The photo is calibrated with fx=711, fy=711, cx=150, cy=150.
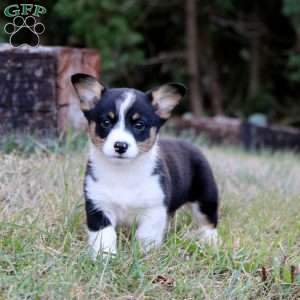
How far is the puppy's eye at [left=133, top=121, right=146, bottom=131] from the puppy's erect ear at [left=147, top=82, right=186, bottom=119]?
23 centimetres

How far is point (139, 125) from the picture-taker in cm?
398

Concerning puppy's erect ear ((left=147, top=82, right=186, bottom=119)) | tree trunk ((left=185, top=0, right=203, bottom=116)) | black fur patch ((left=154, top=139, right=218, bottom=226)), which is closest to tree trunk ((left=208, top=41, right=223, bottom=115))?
tree trunk ((left=185, top=0, right=203, bottom=116))

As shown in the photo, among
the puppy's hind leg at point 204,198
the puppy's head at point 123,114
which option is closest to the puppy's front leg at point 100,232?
the puppy's head at point 123,114

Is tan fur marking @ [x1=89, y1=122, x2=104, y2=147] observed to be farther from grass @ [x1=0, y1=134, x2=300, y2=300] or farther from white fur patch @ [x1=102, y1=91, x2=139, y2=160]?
grass @ [x1=0, y1=134, x2=300, y2=300]

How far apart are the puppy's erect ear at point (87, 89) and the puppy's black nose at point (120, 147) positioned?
43 centimetres

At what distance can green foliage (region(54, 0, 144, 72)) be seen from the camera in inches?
430

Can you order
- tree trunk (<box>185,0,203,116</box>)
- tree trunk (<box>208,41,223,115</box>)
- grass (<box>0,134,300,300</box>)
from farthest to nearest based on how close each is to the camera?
tree trunk (<box>208,41,223,115</box>), tree trunk (<box>185,0,203,116</box>), grass (<box>0,134,300,300</box>)

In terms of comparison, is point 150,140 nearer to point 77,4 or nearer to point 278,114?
point 77,4

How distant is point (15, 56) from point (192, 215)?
2.23 metres

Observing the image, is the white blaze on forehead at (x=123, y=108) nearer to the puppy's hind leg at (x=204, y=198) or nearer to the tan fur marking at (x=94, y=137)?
the tan fur marking at (x=94, y=137)

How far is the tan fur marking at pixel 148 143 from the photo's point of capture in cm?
404

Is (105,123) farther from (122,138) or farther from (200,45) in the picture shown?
(200,45)

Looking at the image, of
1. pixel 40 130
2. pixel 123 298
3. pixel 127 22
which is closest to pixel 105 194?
pixel 123 298

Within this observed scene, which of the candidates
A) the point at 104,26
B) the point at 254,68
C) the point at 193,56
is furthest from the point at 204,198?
the point at 254,68
